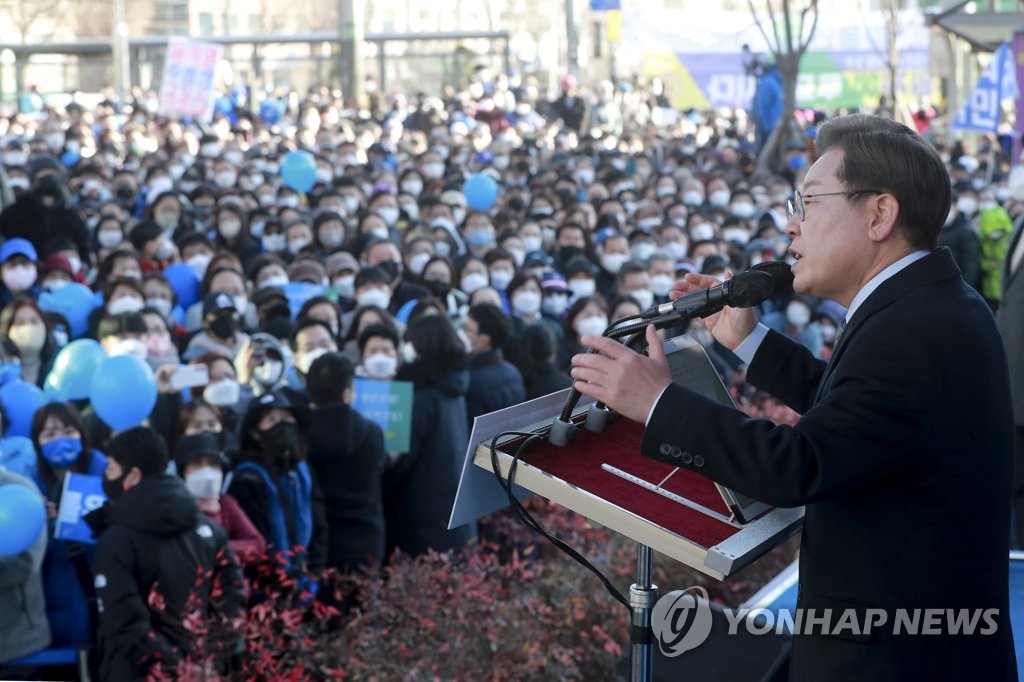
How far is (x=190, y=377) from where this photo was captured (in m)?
6.38

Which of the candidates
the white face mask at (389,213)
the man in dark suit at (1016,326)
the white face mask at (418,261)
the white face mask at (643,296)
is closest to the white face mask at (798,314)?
the white face mask at (643,296)

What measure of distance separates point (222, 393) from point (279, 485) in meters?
0.99

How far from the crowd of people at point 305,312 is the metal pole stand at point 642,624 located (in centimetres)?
98

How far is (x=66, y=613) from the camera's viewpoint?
5.31 m

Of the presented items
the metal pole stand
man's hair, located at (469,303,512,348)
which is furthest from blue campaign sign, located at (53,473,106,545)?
the metal pole stand

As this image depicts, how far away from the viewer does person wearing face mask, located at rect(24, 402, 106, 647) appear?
5312mm

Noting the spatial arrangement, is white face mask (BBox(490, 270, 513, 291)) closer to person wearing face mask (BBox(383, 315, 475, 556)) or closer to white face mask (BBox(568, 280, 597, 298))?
white face mask (BBox(568, 280, 597, 298))

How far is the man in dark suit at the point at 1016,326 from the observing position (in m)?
5.24

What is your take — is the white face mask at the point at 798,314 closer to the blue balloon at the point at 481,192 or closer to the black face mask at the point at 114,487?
the blue balloon at the point at 481,192

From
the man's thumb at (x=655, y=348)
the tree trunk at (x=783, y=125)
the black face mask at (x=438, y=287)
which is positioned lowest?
the black face mask at (x=438, y=287)

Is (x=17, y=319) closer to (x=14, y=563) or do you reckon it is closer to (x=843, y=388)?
(x=14, y=563)

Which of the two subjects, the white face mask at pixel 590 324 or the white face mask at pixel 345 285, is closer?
the white face mask at pixel 590 324

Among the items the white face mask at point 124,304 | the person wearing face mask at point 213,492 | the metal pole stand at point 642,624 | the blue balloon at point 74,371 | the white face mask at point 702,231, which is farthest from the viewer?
the white face mask at point 702,231

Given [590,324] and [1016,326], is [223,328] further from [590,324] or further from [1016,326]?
[1016,326]
